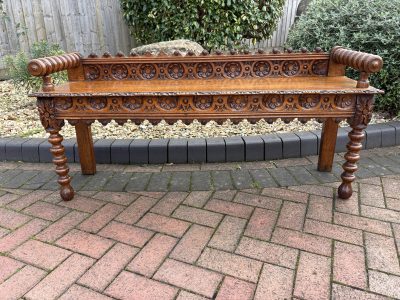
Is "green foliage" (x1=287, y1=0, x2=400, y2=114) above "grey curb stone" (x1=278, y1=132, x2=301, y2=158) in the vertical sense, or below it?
above

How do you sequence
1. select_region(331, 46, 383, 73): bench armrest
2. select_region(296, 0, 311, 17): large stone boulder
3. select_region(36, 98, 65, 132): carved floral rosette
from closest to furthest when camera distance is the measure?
1. select_region(331, 46, 383, 73): bench armrest
2. select_region(36, 98, 65, 132): carved floral rosette
3. select_region(296, 0, 311, 17): large stone boulder

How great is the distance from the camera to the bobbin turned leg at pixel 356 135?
2010mm

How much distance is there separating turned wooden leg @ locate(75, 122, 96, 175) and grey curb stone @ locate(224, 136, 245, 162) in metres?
1.10

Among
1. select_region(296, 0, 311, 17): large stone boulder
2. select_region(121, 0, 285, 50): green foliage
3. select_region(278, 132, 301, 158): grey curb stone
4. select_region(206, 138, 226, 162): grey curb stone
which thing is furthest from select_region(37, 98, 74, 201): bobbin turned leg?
→ select_region(296, 0, 311, 17): large stone boulder

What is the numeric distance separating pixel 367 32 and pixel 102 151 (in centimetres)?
281

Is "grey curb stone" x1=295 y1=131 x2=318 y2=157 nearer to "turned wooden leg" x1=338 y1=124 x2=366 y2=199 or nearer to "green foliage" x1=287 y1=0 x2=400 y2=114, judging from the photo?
"turned wooden leg" x1=338 y1=124 x2=366 y2=199

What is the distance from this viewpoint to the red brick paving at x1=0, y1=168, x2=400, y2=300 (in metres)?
1.62

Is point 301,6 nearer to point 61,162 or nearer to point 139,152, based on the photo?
point 139,152

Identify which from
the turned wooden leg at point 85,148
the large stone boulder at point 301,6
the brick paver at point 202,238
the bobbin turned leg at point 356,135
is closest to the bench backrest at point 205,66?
the turned wooden leg at point 85,148

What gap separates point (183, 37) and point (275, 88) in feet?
8.83

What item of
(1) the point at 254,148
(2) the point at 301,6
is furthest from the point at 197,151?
(2) the point at 301,6

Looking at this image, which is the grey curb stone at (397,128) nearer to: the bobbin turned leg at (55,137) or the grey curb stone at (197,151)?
the grey curb stone at (197,151)

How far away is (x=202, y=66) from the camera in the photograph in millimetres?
2523

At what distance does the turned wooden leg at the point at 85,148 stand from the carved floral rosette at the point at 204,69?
384 millimetres
